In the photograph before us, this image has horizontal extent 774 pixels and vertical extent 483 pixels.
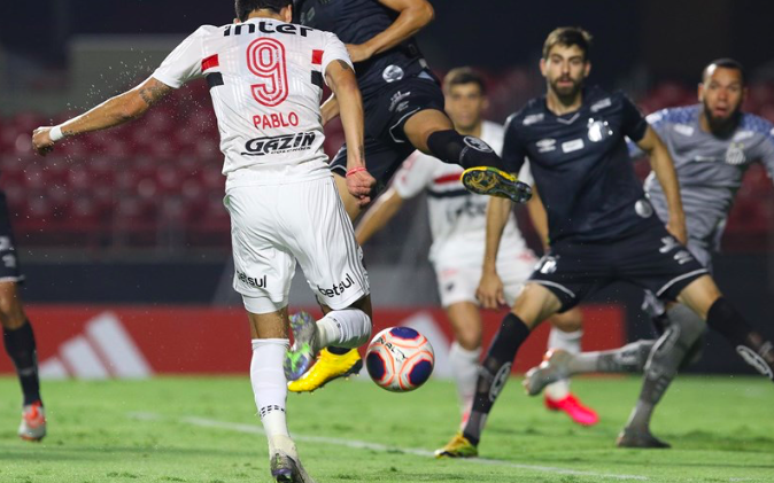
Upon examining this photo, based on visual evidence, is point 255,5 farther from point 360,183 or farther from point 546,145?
point 546,145

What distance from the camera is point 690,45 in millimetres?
21234

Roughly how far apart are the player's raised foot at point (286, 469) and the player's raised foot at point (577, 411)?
14.5 ft

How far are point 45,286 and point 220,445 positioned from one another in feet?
24.9

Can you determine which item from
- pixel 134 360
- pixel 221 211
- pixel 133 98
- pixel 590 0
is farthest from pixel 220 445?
pixel 590 0

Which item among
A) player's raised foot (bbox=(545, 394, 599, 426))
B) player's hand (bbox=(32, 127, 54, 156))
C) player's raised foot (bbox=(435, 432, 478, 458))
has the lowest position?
player's raised foot (bbox=(545, 394, 599, 426))

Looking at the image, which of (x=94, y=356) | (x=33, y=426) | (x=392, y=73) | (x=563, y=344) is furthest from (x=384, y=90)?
(x=94, y=356)

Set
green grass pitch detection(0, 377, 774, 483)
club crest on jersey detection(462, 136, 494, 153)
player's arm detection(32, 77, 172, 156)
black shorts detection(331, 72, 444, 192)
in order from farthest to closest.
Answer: black shorts detection(331, 72, 444, 192), green grass pitch detection(0, 377, 774, 483), club crest on jersey detection(462, 136, 494, 153), player's arm detection(32, 77, 172, 156)

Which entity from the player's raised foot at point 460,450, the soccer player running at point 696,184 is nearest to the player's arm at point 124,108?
the player's raised foot at point 460,450

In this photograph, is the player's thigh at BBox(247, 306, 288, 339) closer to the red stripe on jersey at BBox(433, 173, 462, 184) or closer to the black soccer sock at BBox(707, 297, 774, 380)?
the black soccer sock at BBox(707, 297, 774, 380)

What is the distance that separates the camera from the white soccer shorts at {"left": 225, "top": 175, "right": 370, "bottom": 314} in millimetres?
5812

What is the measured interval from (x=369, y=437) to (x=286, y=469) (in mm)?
3285

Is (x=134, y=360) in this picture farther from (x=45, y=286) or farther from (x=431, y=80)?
(x=431, y=80)

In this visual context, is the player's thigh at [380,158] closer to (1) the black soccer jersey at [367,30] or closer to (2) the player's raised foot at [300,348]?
(1) the black soccer jersey at [367,30]

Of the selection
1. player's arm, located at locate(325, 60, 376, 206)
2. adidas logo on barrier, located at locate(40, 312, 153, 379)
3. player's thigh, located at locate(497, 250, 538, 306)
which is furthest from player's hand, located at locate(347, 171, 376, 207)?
adidas logo on barrier, located at locate(40, 312, 153, 379)
